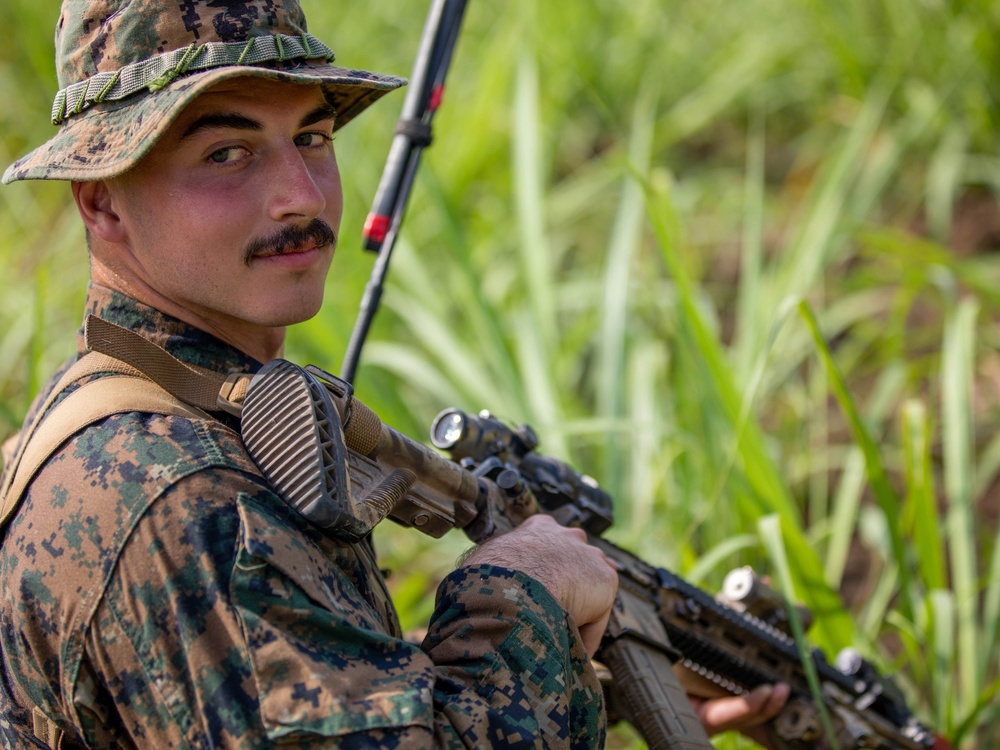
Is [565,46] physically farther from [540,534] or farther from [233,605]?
[233,605]

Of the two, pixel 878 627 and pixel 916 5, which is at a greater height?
pixel 916 5

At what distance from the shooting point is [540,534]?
1.43 m

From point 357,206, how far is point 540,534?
2.14m

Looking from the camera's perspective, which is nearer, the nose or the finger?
the nose

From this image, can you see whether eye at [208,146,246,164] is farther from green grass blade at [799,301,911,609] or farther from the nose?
green grass blade at [799,301,911,609]

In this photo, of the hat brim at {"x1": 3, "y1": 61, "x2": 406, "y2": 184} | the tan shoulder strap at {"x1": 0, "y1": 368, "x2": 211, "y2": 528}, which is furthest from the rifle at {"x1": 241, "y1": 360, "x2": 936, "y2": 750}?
the hat brim at {"x1": 3, "y1": 61, "x2": 406, "y2": 184}

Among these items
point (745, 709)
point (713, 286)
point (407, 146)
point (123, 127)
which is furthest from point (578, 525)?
point (713, 286)

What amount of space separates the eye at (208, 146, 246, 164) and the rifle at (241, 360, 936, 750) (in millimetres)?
288

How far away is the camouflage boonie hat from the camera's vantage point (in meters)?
1.25

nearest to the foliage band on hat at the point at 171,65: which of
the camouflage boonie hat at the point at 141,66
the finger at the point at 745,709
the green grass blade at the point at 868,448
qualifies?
the camouflage boonie hat at the point at 141,66

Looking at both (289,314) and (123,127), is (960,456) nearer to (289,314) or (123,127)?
(289,314)

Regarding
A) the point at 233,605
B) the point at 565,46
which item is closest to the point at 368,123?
the point at 565,46

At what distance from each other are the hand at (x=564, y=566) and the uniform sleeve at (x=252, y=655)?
0.18 metres

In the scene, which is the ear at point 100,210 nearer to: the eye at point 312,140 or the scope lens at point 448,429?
the eye at point 312,140
